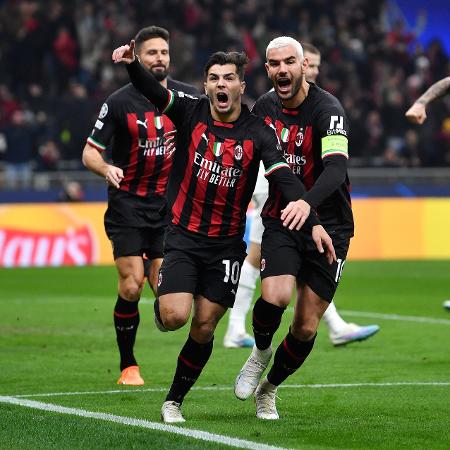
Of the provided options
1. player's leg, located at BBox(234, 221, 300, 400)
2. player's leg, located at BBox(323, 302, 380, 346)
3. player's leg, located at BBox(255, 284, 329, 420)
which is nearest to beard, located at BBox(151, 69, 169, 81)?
player's leg, located at BBox(234, 221, 300, 400)

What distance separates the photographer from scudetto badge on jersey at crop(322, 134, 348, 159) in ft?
21.6

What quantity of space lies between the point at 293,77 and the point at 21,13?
60.8 ft

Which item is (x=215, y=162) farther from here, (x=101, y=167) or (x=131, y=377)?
(x=131, y=377)

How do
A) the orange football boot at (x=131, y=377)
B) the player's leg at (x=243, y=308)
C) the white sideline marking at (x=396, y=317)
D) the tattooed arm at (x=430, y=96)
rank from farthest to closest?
the white sideline marking at (x=396, y=317) → the player's leg at (x=243, y=308) → the orange football boot at (x=131, y=377) → the tattooed arm at (x=430, y=96)

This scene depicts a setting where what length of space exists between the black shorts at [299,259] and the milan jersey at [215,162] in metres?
0.20

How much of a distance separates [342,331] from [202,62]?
16235mm

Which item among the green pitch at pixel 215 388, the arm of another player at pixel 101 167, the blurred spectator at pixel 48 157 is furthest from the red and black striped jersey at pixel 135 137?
Result: the blurred spectator at pixel 48 157

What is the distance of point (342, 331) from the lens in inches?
400

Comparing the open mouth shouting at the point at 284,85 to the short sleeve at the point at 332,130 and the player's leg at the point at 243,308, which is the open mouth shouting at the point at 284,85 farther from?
the player's leg at the point at 243,308

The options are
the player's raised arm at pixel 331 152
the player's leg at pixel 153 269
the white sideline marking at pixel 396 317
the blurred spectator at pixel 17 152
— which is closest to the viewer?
the player's raised arm at pixel 331 152

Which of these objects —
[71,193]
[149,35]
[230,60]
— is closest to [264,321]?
[230,60]

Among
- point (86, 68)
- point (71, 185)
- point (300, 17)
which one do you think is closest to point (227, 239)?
point (71, 185)

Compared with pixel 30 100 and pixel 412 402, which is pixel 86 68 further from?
pixel 412 402

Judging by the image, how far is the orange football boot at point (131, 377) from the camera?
8.04m
